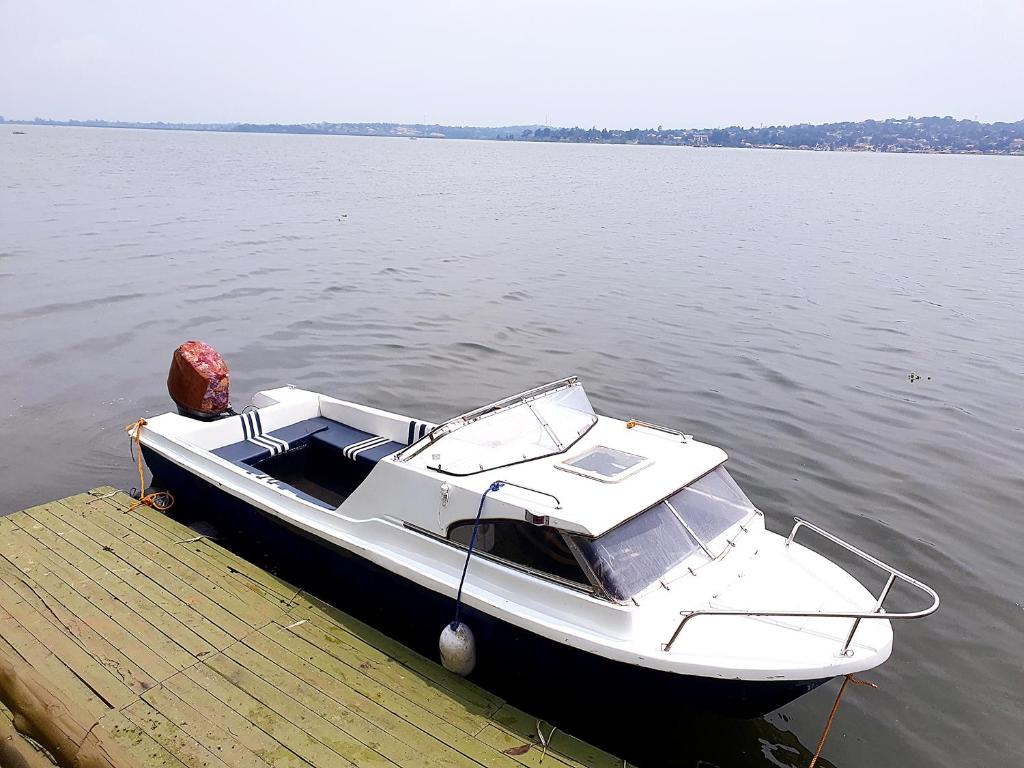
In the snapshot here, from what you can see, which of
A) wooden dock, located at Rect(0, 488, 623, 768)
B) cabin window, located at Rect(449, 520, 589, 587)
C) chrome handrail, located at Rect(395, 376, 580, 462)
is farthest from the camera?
chrome handrail, located at Rect(395, 376, 580, 462)

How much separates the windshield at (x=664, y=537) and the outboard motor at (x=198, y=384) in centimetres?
588

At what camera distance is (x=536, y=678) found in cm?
541

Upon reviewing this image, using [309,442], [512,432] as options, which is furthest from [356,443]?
[512,432]

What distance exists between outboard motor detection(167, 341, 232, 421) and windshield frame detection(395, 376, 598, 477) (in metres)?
3.72

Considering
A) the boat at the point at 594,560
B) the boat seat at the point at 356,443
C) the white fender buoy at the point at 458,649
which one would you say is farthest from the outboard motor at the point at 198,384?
the white fender buoy at the point at 458,649

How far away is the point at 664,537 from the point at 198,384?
6.32m

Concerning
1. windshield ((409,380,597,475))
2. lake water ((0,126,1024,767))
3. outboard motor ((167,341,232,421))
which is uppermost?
windshield ((409,380,597,475))

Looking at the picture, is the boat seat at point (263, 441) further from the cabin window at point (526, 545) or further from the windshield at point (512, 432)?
the cabin window at point (526, 545)

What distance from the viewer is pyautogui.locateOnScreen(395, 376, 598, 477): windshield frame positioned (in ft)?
19.7

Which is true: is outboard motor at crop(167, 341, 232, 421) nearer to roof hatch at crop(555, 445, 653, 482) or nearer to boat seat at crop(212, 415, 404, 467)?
boat seat at crop(212, 415, 404, 467)

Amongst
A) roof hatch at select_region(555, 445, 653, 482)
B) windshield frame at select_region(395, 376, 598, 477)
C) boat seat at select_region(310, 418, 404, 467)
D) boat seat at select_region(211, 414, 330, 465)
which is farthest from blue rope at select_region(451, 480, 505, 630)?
boat seat at select_region(211, 414, 330, 465)

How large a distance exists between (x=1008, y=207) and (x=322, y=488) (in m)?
56.2

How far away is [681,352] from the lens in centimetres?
1543

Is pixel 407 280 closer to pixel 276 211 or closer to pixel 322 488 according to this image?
pixel 322 488
